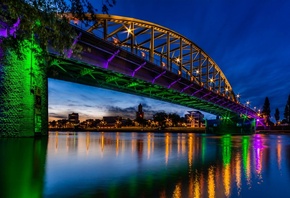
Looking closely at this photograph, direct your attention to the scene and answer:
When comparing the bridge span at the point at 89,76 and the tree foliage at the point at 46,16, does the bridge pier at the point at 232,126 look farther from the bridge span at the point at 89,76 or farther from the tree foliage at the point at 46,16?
the tree foliage at the point at 46,16

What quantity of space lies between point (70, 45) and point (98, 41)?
98.7 ft

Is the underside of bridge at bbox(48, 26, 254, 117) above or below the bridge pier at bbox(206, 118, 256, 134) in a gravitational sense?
above

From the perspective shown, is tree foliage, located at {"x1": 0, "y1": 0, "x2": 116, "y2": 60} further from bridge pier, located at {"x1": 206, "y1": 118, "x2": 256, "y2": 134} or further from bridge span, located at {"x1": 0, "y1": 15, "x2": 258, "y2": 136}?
bridge pier, located at {"x1": 206, "y1": 118, "x2": 256, "y2": 134}

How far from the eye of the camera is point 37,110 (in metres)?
31.0

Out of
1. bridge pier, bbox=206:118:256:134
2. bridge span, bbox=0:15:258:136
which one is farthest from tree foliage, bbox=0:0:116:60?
bridge pier, bbox=206:118:256:134

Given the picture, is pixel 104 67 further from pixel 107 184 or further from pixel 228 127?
pixel 228 127

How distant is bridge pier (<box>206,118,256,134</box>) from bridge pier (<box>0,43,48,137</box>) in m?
97.2

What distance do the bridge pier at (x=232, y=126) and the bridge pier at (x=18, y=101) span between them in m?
97.2

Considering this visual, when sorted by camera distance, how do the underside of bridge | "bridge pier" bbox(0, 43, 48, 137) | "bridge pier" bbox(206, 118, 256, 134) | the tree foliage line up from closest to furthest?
the tree foliage, "bridge pier" bbox(0, 43, 48, 137), the underside of bridge, "bridge pier" bbox(206, 118, 256, 134)

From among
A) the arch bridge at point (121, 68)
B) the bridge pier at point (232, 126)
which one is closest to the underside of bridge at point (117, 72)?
the arch bridge at point (121, 68)

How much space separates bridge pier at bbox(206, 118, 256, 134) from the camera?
391 feet

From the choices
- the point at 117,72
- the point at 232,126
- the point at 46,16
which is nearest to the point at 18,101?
the point at 117,72

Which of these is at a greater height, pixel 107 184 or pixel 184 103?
pixel 184 103

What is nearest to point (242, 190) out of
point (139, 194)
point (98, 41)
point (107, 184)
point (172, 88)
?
point (139, 194)
